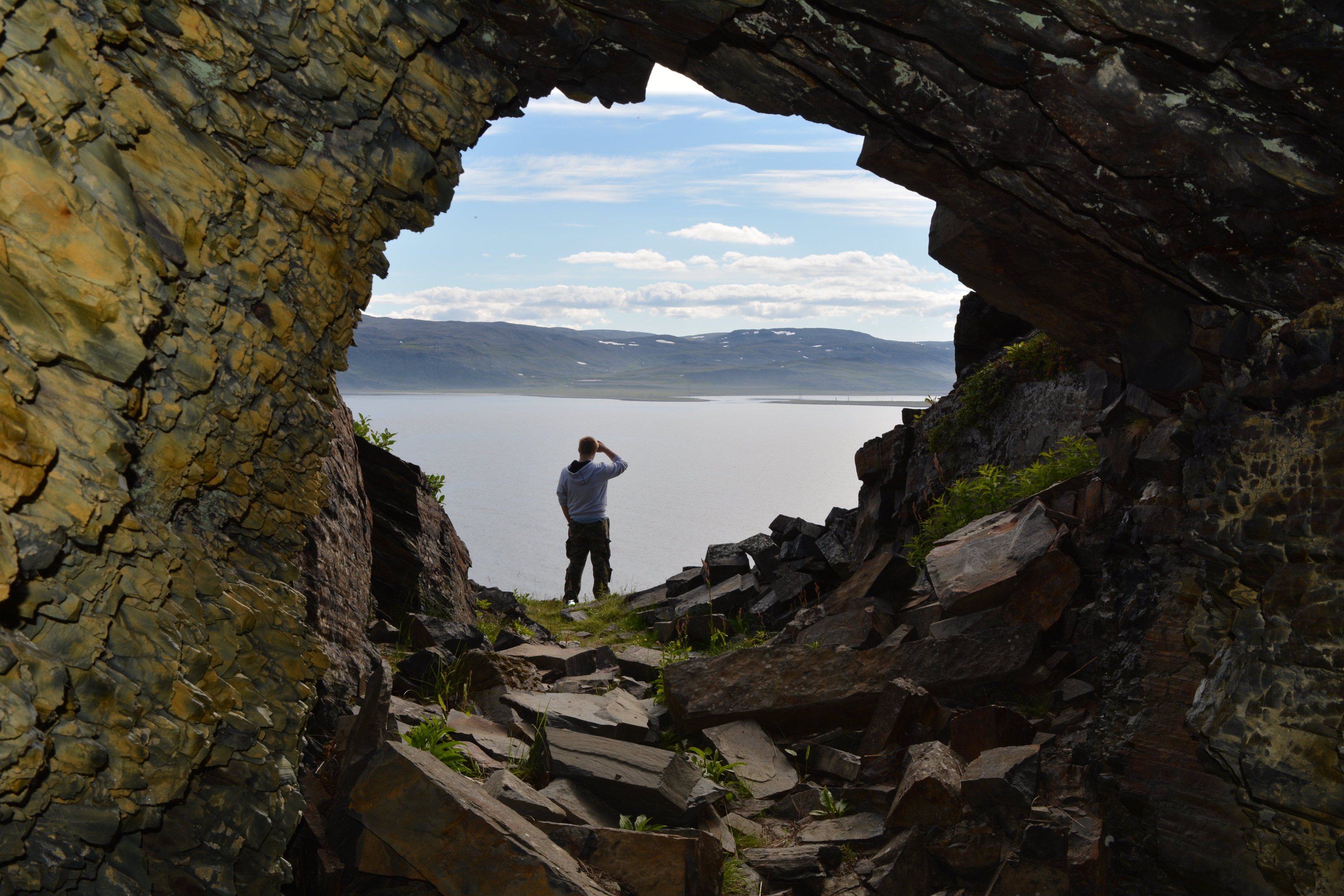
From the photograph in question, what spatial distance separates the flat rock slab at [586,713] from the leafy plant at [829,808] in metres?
1.23

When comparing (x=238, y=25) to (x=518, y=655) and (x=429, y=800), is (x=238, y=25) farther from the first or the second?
(x=518, y=655)

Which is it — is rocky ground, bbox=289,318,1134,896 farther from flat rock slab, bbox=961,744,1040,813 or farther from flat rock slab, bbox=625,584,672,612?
flat rock slab, bbox=625,584,672,612

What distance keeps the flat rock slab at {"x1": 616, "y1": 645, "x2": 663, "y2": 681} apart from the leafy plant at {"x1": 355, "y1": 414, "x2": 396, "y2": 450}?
12.1ft

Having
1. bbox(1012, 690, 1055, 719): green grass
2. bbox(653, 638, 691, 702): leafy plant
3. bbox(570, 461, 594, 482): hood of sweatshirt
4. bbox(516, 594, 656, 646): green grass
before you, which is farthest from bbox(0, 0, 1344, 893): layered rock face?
bbox(570, 461, 594, 482): hood of sweatshirt

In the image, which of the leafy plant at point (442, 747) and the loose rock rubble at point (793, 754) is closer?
the loose rock rubble at point (793, 754)

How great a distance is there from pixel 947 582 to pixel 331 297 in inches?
187

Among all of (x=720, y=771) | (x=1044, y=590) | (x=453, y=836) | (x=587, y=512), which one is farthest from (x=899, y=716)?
(x=587, y=512)

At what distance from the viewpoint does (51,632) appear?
8.45 feet

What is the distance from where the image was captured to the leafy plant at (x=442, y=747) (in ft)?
16.0

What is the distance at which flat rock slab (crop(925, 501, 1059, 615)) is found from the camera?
6.17m

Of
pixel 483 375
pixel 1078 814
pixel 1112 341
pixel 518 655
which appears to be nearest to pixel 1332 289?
pixel 1112 341

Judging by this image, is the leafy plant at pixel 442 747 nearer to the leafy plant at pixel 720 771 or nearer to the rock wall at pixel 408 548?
the leafy plant at pixel 720 771

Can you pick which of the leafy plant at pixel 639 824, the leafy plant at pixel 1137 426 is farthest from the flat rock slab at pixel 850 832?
the leafy plant at pixel 1137 426

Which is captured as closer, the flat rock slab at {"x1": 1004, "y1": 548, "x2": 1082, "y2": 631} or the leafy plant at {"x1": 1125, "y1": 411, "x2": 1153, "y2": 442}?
the leafy plant at {"x1": 1125, "y1": 411, "x2": 1153, "y2": 442}
